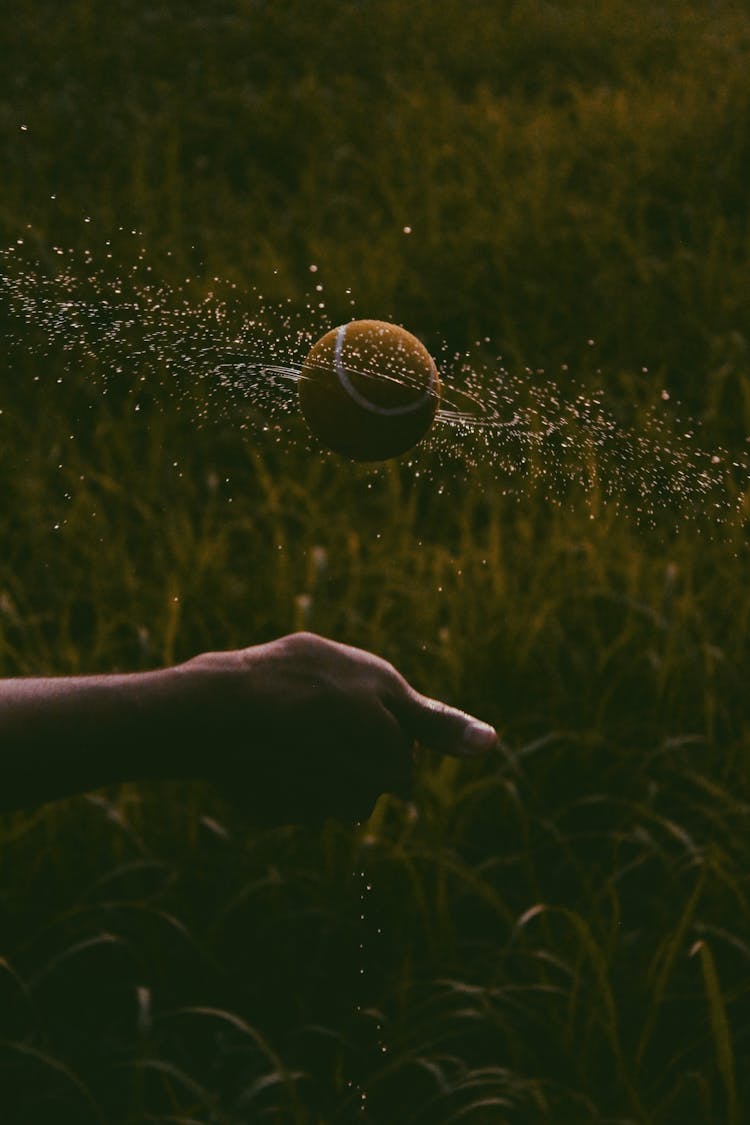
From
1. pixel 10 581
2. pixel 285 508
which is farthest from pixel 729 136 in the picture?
pixel 10 581

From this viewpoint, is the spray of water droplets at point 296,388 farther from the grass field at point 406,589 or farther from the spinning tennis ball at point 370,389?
the spinning tennis ball at point 370,389

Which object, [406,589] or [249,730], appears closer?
[249,730]

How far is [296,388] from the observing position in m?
2.78

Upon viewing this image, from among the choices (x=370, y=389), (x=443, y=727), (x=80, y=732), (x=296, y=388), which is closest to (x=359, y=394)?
(x=370, y=389)

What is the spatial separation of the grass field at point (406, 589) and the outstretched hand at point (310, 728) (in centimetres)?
51

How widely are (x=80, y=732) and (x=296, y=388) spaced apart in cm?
145

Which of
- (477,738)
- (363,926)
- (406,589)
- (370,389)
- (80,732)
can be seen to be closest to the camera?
(80,732)

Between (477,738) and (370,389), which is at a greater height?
(370,389)

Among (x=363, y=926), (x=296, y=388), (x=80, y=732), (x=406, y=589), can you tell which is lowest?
(x=363, y=926)

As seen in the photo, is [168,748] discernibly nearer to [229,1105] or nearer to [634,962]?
[229,1105]

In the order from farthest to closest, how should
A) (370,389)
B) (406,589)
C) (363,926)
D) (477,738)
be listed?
(406,589) < (370,389) < (363,926) < (477,738)

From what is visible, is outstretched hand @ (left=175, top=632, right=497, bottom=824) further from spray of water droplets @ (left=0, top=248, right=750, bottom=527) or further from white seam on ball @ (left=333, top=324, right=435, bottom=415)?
spray of water droplets @ (left=0, top=248, right=750, bottom=527)

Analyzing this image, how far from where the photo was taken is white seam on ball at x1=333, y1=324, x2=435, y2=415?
223cm

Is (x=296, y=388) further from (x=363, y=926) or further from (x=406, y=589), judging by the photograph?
(x=363, y=926)
